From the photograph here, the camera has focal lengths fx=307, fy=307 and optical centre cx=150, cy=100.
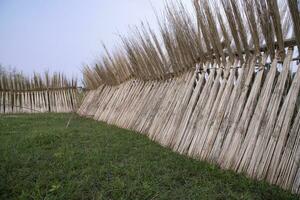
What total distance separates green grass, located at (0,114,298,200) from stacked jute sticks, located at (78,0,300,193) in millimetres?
174

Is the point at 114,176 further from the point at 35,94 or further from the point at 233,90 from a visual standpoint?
the point at 35,94

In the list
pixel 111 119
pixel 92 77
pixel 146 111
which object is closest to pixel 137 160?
pixel 146 111

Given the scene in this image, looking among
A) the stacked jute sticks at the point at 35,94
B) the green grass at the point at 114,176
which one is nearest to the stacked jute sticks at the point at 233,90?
the green grass at the point at 114,176

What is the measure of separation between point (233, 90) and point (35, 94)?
1020cm

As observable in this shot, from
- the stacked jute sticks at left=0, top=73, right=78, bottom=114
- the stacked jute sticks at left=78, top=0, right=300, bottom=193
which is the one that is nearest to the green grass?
the stacked jute sticks at left=78, top=0, right=300, bottom=193

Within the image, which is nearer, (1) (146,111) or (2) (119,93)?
(1) (146,111)

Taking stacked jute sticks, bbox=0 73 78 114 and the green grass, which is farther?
stacked jute sticks, bbox=0 73 78 114

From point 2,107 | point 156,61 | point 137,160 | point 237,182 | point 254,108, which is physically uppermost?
point 156,61

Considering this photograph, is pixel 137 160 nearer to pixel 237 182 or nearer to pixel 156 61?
pixel 237 182

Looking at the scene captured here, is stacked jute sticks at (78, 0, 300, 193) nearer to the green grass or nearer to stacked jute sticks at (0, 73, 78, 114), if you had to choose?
the green grass

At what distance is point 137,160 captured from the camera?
3.03m

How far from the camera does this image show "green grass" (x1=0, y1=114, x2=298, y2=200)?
2127 mm

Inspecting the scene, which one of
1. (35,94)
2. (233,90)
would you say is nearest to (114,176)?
(233,90)

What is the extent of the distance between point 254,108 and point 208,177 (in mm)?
713
